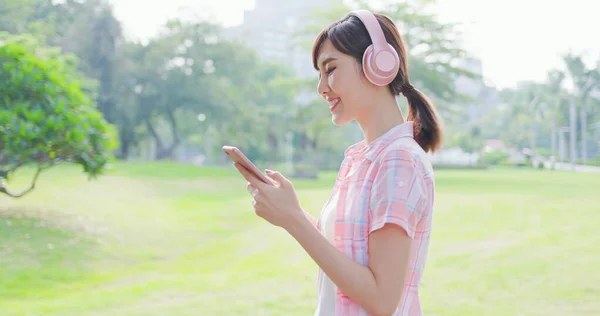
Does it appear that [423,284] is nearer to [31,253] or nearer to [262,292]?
[262,292]

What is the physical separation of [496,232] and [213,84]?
12612mm

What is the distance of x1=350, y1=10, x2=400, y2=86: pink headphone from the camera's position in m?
0.76

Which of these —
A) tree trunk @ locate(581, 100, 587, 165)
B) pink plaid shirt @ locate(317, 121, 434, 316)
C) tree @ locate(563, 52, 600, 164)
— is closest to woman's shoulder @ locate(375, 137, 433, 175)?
pink plaid shirt @ locate(317, 121, 434, 316)

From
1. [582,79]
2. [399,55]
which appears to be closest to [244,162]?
[399,55]

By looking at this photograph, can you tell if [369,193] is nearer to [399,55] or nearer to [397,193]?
[397,193]

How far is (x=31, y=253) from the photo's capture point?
4.34m

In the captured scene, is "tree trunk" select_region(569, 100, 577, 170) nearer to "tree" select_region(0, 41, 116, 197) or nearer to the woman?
"tree" select_region(0, 41, 116, 197)

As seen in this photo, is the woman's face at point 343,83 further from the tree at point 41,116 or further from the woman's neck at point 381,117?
the tree at point 41,116

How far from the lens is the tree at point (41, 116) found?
4613mm

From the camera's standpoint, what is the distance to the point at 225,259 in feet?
16.3

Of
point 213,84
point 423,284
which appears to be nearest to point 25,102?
point 423,284

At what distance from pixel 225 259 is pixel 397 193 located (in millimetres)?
4393

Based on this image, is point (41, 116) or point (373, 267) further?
point (41, 116)

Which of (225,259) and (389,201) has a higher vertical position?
(389,201)
